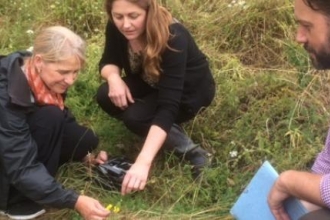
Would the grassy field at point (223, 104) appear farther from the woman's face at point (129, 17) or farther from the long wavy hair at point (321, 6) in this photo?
the long wavy hair at point (321, 6)

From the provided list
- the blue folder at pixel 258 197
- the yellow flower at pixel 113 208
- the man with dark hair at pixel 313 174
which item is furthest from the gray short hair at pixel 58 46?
the man with dark hair at pixel 313 174

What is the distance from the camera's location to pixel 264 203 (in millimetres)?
2506

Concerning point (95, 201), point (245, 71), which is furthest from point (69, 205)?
point (245, 71)

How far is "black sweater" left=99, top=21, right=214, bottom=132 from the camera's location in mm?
2848

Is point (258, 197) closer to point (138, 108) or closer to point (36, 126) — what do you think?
point (138, 108)

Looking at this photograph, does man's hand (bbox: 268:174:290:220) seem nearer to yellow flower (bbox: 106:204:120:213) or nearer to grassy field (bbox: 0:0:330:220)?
grassy field (bbox: 0:0:330:220)

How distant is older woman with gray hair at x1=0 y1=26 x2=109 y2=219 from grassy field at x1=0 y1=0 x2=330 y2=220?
0.16m

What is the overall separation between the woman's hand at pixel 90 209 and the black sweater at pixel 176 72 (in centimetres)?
43

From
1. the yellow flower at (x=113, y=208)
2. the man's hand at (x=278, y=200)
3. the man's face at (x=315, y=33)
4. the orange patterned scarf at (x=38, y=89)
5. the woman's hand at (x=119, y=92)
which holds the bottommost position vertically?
the yellow flower at (x=113, y=208)

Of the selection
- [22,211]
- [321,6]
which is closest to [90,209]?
[22,211]

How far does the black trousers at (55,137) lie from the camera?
274 cm

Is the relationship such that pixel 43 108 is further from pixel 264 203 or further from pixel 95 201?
pixel 264 203

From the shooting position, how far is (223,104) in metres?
3.41

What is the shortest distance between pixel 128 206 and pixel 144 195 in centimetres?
11
